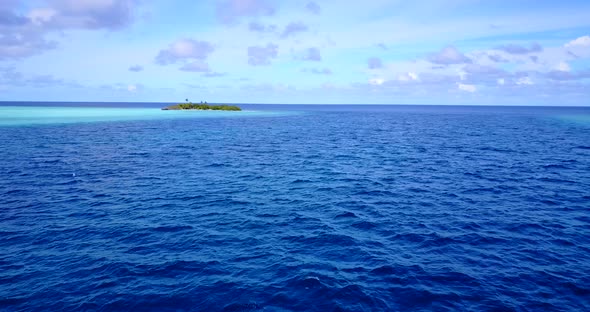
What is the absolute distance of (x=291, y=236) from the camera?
2498cm

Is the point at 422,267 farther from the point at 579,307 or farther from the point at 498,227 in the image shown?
the point at 498,227

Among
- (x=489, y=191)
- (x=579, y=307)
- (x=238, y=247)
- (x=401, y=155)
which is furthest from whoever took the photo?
(x=401, y=155)

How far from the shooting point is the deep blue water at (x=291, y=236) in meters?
17.9

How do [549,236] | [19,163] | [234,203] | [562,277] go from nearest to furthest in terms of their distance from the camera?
[562,277] < [549,236] < [234,203] < [19,163]

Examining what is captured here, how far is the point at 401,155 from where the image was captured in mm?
58188

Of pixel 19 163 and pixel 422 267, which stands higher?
pixel 19 163

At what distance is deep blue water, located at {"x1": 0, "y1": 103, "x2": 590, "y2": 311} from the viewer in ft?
58.8

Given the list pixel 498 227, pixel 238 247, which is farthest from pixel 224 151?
pixel 498 227

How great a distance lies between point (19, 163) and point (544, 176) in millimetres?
64346

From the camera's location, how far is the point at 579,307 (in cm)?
1720

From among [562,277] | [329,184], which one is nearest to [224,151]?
[329,184]

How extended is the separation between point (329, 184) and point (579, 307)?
2456cm

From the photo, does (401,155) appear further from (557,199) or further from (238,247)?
(238,247)

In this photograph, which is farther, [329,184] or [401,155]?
[401,155]
